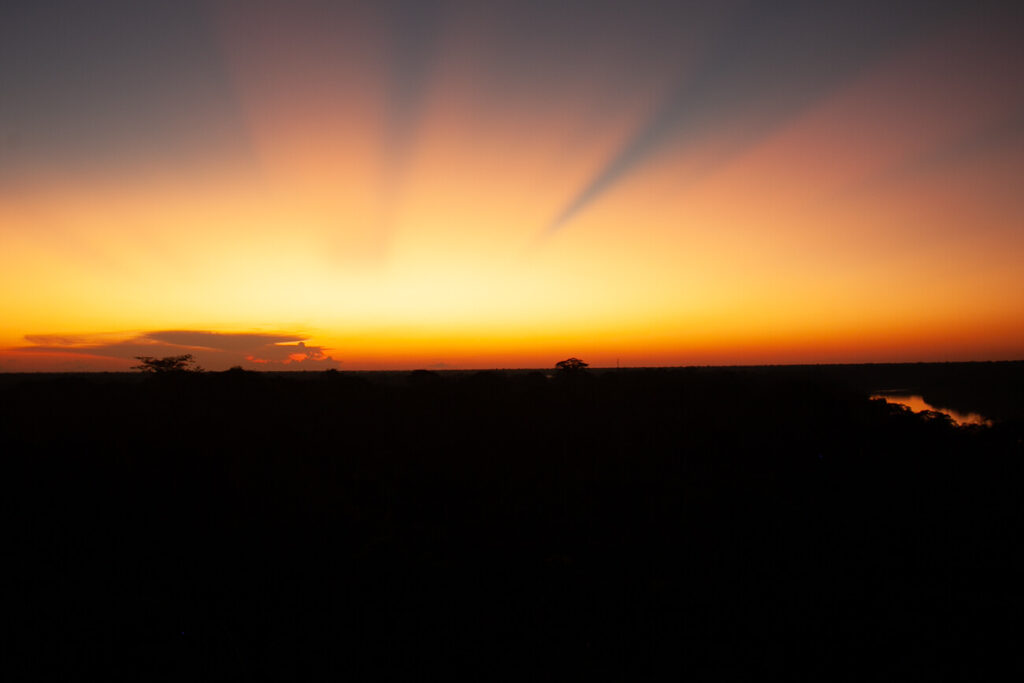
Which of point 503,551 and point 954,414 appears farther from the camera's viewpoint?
point 954,414

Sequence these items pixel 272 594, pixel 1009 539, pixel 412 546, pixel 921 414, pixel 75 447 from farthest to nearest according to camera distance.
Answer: pixel 921 414, pixel 75 447, pixel 1009 539, pixel 412 546, pixel 272 594

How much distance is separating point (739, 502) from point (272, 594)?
15102 millimetres

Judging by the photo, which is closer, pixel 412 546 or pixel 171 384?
pixel 412 546

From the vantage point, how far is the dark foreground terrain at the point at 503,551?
32.6ft

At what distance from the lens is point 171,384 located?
33656mm

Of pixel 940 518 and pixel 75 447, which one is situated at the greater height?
pixel 75 447

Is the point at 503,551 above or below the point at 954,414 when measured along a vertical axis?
above

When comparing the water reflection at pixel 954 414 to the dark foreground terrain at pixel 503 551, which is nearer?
the dark foreground terrain at pixel 503 551

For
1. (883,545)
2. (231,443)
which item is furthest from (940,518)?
(231,443)

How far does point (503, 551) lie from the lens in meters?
14.1

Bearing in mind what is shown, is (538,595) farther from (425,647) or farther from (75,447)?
(75,447)

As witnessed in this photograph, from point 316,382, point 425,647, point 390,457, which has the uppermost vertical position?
point 316,382

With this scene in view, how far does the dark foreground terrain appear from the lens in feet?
32.6

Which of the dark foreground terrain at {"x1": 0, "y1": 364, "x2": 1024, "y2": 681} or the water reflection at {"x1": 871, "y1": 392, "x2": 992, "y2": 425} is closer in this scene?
the dark foreground terrain at {"x1": 0, "y1": 364, "x2": 1024, "y2": 681}
